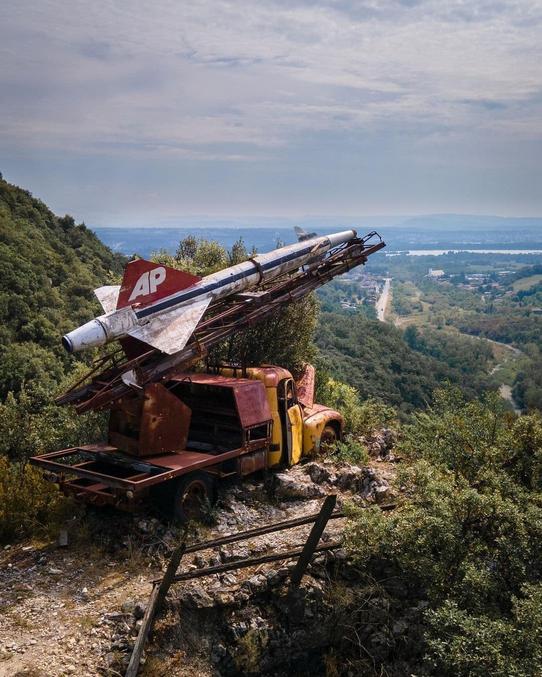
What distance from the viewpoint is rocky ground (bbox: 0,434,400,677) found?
28.2ft

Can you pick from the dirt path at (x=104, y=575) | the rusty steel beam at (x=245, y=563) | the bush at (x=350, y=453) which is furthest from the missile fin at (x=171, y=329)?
the bush at (x=350, y=453)

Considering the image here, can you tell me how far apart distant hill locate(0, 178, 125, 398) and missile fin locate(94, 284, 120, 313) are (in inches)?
1150

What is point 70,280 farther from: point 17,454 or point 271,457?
point 271,457

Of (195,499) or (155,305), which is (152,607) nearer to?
(195,499)

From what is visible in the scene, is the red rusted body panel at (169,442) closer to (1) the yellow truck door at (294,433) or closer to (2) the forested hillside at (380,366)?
(1) the yellow truck door at (294,433)

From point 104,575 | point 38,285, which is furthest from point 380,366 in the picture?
point 104,575

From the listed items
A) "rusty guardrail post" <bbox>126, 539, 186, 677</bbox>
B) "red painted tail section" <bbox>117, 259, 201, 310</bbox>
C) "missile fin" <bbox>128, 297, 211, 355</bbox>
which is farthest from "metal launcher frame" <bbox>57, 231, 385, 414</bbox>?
"rusty guardrail post" <bbox>126, 539, 186, 677</bbox>

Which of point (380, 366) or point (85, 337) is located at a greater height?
point (85, 337)

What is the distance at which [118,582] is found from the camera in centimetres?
995

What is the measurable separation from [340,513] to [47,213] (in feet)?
247

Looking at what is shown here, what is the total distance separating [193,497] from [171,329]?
363 cm

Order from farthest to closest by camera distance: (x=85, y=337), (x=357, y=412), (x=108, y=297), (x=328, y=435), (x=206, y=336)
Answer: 1. (x=357, y=412)
2. (x=328, y=435)
3. (x=108, y=297)
4. (x=206, y=336)
5. (x=85, y=337)

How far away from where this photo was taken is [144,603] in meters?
9.22

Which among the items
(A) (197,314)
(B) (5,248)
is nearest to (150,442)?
(A) (197,314)
